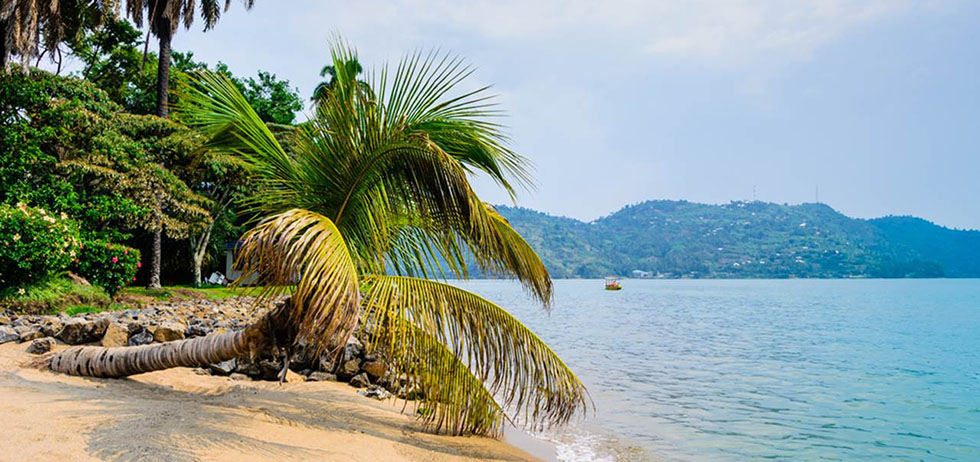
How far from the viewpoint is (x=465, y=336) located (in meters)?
5.86

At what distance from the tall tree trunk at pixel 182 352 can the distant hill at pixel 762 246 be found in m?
128

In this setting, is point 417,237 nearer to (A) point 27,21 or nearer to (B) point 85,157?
(B) point 85,157

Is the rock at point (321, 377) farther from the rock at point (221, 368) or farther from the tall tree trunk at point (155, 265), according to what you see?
the tall tree trunk at point (155, 265)

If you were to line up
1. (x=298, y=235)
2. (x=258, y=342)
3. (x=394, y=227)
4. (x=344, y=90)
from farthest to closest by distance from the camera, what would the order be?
1. (x=394, y=227)
2. (x=344, y=90)
3. (x=258, y=342)
4. (x=298, y=235)

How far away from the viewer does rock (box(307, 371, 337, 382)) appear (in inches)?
335

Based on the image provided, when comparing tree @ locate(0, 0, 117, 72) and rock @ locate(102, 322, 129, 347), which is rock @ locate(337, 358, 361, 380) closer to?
rock @ locate(102, 322, 129, 347)

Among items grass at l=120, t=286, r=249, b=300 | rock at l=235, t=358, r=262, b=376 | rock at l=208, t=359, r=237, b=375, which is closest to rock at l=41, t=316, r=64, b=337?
rock at l=208, t=359, r=237, b=375

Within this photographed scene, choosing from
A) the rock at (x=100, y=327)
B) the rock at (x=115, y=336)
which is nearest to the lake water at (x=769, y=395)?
the rock at (x=115, y=336)

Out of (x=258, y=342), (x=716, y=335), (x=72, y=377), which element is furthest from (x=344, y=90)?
(x=716, y=335)

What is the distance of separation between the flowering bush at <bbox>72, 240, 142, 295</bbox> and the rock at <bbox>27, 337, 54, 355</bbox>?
7569 millimetres

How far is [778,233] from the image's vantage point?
16638 centimetres

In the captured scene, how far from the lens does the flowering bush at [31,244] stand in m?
11.4

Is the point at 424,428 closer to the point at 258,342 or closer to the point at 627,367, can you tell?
the point at 258,342

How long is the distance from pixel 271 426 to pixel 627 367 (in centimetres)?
1279
